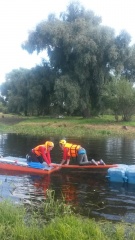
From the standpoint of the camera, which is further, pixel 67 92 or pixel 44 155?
pixel 67 92

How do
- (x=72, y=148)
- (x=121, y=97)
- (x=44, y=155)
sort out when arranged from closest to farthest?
(x=72, y=148) < (x=44, y=155) < (x=121, y=97)

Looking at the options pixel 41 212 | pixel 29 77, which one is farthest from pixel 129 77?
pixel 41 212

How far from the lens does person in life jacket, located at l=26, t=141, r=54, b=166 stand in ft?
60.0

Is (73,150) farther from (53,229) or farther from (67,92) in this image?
(67,92)

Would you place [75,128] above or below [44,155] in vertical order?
above

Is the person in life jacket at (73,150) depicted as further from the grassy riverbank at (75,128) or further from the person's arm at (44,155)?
the grassy riverbank at (75,128)

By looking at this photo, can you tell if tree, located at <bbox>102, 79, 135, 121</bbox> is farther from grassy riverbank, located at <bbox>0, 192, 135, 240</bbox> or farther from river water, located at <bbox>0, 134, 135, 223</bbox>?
grassy riverbank, located at <bbox>0, 192, 135, 240</bbox>

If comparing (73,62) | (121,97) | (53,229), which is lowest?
(53,229)

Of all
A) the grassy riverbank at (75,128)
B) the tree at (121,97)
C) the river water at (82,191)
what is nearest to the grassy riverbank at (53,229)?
the river water at (82,191)

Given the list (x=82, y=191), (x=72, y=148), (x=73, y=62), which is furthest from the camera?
(x=73, y=62)

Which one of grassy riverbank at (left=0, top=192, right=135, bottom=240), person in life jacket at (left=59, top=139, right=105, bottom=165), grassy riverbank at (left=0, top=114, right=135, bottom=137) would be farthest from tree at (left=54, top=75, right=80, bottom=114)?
grassy riverbank at (left=0, top=192, right=135, bottom=240)

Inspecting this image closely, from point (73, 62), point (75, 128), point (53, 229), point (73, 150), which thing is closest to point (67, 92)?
point (75, 128)

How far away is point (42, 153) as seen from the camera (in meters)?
18.4

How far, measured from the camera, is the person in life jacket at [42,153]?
1830cm
